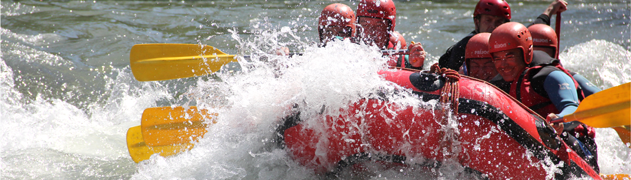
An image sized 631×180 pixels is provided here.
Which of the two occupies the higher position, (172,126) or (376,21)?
(376,21)

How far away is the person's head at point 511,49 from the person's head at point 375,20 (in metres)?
1.17

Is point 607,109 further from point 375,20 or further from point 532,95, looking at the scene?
point 375,20

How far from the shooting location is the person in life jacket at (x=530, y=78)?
2.64m

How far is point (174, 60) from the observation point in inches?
139

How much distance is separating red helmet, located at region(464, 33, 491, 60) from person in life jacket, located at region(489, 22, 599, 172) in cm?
33

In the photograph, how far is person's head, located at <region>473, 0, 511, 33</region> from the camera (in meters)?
4.11

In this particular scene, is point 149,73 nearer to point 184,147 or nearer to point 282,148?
point 184,147

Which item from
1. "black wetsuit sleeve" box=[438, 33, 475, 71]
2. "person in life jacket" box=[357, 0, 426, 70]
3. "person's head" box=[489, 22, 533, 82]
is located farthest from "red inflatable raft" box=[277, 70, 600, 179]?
"black wetsuit sleeve" box=[438, 33, 475, 71]

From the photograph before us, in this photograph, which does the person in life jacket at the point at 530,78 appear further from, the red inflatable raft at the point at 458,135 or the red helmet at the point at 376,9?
the red helmet at the point at 376,9

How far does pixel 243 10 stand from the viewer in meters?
8.85

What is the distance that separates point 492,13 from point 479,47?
1010 millimetres

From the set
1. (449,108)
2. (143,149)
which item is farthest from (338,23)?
(143,149)

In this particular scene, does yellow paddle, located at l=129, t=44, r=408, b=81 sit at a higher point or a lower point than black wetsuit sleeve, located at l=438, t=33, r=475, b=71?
higher

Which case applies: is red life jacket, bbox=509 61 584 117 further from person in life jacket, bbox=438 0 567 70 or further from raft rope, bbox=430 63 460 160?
person in life jacket, bbox=438 0 567 70
